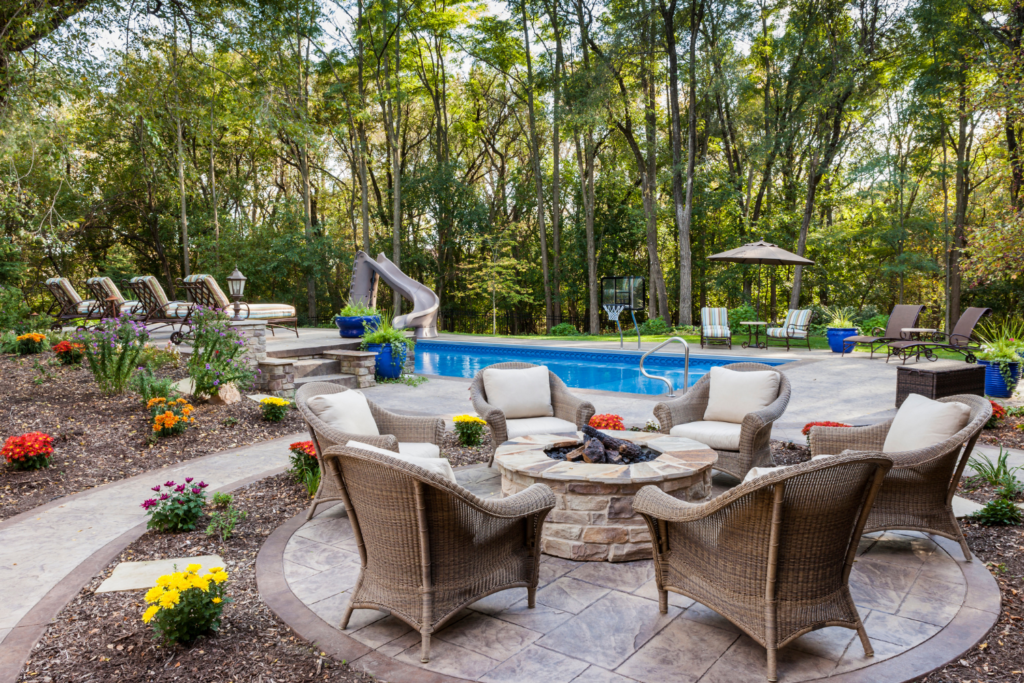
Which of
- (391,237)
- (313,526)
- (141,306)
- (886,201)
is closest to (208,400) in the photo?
(313,526)

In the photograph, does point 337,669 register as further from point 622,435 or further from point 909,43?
point 909,43

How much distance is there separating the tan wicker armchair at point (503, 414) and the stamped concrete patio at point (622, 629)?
1.33 metres

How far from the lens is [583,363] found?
12031 mm

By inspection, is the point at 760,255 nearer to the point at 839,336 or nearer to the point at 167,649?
the point at 839,336

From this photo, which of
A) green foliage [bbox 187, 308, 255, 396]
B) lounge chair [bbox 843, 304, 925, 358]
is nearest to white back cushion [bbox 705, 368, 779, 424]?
green foliage [bbox 187, 308, 255, 396]

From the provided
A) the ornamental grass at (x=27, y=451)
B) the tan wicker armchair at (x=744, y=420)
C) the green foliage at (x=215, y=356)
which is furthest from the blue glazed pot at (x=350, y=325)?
the tan wicker armchair at (x=744, y=420)

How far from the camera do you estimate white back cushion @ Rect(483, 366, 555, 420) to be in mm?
4594

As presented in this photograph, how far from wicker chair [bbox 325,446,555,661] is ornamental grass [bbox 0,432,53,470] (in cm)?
311

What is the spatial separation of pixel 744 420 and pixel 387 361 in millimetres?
5689

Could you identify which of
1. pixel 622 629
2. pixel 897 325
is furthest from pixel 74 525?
pixel 897 325

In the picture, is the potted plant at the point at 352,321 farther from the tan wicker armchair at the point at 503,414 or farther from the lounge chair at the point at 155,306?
the tan wicker armchair at the point at 503,414

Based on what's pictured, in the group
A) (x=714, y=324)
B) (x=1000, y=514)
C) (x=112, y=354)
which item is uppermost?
(x=112, y=354)

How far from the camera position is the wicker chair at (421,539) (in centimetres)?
215

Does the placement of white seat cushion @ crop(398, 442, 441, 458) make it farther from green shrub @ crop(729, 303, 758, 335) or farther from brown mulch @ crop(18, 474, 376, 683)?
green shrub @ crop(729, 303, 758, 335)
